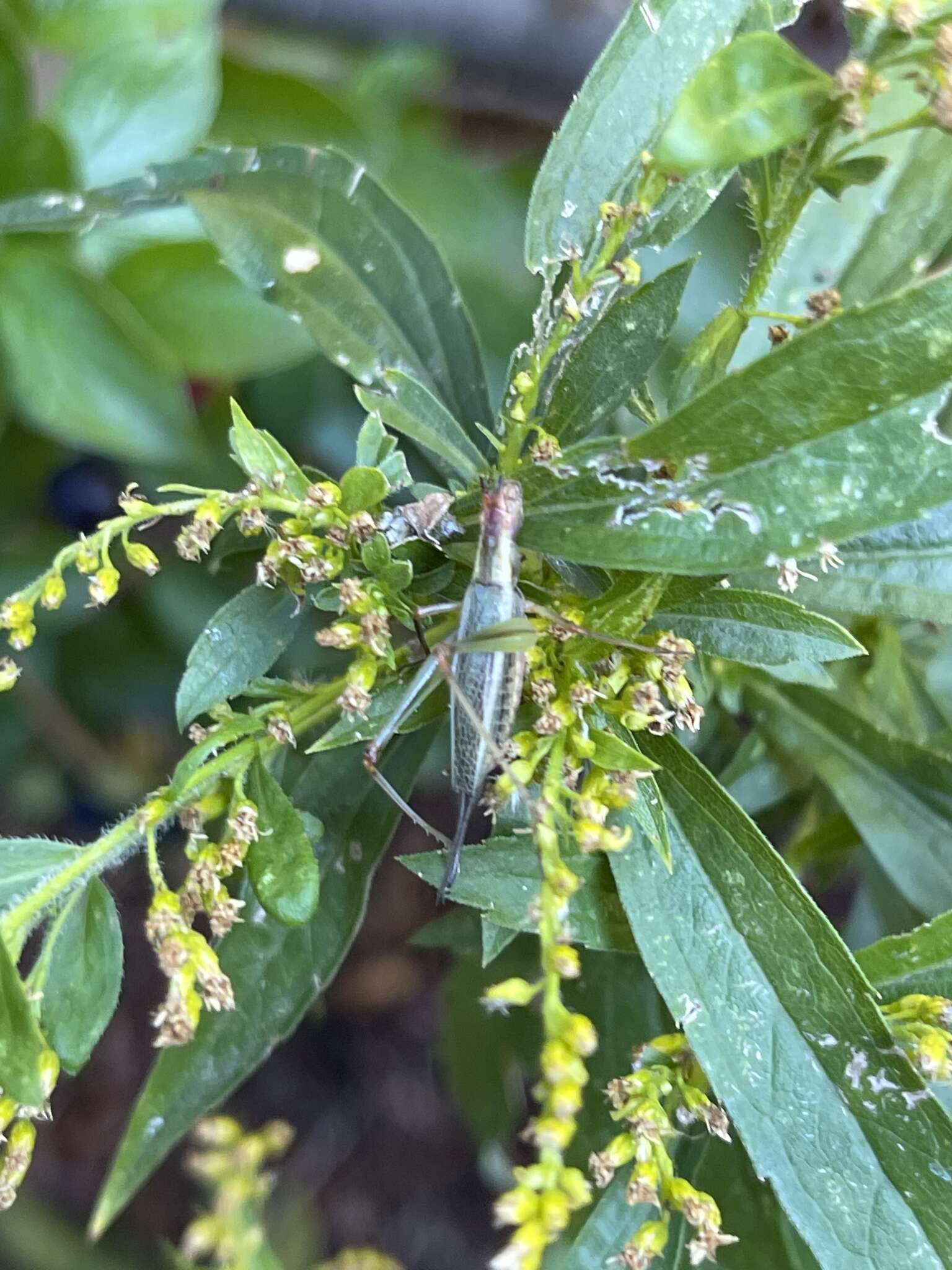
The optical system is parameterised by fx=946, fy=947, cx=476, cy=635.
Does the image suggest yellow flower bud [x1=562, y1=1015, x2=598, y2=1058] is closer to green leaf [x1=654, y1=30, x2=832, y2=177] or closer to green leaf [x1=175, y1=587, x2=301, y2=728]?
green leaf [x1=175, y1=587, x2=301, y2=728]

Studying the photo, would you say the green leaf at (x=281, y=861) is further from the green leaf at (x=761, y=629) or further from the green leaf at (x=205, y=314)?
the green leaf at (x=205, y=314)

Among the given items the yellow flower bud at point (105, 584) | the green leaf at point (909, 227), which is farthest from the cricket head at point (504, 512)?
the green leaf at point (909, 227)

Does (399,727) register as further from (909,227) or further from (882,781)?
(909,227)

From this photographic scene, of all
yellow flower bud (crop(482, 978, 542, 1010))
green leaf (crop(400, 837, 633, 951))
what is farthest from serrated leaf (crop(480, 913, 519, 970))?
yellow flower bud (crop(482, 978, 542, 1010))

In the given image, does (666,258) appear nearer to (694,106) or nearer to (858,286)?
(858,286)

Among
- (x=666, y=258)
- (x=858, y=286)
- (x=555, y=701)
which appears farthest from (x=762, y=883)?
(x=666, y=258)

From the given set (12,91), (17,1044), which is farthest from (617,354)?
(12,91)

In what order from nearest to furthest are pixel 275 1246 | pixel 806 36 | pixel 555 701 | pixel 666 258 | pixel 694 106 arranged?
pixel 694 106, pixel 555 701, pixel 666 258, pixel 275 1246, pixel 806 36
